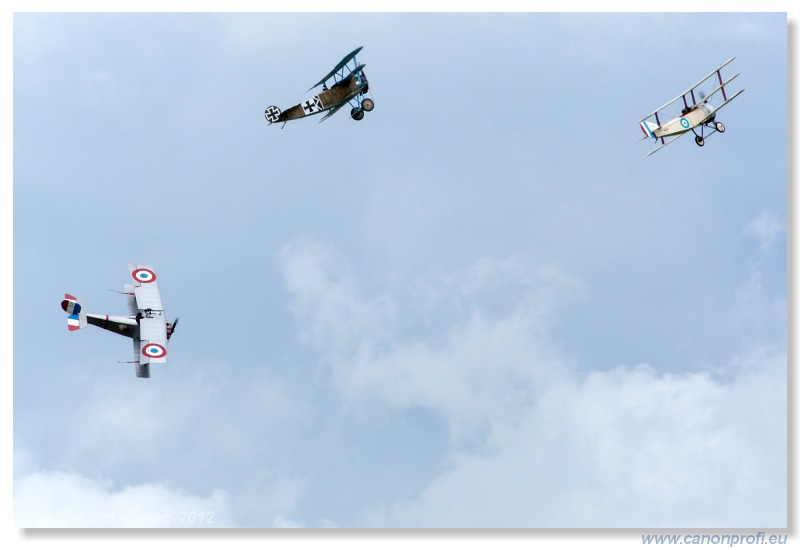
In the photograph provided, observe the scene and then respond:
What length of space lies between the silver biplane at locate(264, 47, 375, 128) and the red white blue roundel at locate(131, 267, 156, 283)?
1015cm

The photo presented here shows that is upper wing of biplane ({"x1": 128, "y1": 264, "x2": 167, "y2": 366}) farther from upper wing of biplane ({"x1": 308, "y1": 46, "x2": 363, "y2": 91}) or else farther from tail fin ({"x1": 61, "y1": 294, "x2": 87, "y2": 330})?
upper wing of biplane ({"x1": 308, "y1": 46, "x2": 363, "y2": 91})

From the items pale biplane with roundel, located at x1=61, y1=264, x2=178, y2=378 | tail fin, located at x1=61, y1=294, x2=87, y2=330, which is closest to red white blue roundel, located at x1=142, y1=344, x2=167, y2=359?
pale biplane with roundel, located at x1=61, y1=264, x2=178, y2=378

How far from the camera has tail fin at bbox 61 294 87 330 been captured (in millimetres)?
60750

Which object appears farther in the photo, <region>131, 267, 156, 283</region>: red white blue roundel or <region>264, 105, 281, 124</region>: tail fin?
<region>131, 267, 156, 283</region>: red white blue roundel

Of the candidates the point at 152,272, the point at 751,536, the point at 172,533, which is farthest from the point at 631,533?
the point at 152,272

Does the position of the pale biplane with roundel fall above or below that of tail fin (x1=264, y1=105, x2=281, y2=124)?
below

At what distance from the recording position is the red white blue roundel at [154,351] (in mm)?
61344

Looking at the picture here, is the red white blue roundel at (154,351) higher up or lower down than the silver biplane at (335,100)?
lower down

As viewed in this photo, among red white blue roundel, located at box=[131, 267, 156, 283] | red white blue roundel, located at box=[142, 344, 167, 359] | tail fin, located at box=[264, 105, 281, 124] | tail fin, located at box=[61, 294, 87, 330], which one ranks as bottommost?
red white blue roundel, located at box=[142, 344, 167, 359]

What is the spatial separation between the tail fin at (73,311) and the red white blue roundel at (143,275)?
11.2ft

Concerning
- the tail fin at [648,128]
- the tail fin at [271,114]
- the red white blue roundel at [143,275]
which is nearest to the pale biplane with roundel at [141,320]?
the red white blue roundel at [143,275]

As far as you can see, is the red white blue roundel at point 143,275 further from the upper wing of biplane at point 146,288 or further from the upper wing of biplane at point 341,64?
the upper wing of biplane at point 341,64

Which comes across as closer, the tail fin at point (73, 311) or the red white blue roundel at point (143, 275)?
the tail fin at point (73, 311)

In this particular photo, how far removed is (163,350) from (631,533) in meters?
24.0
